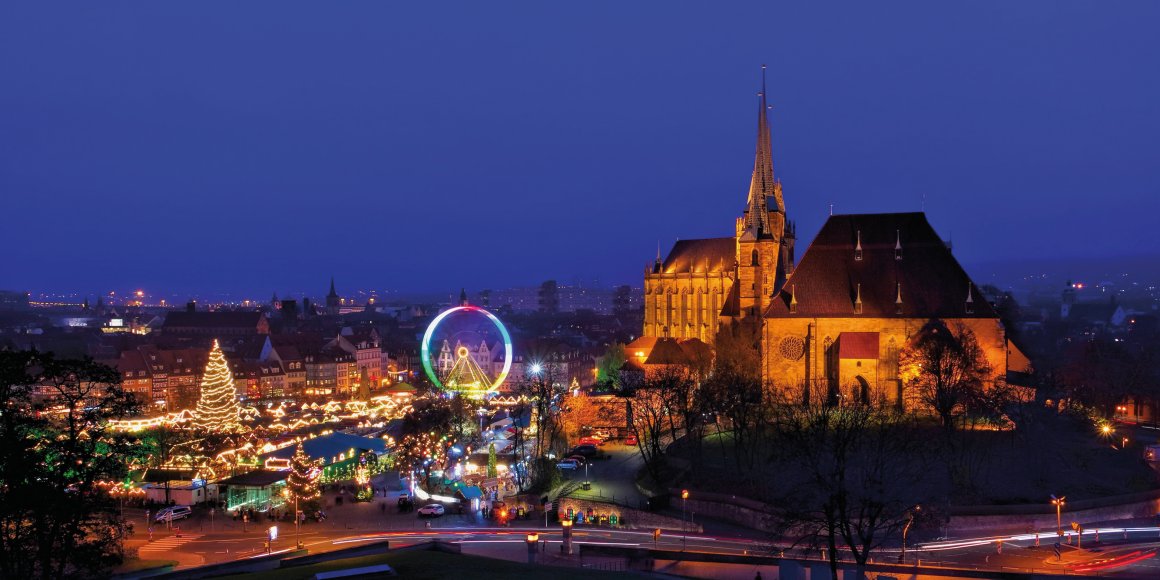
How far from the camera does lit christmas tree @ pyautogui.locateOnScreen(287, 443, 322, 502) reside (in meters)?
45.2

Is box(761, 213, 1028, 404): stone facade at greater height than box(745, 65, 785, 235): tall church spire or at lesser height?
lesser

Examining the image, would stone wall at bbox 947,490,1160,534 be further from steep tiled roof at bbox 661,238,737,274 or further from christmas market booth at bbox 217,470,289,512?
steep tiled roof at bbox 661,238,737,274

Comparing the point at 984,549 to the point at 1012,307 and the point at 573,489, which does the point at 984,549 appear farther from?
the point at 1012,307

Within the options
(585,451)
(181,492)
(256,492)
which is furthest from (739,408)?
(181,492)

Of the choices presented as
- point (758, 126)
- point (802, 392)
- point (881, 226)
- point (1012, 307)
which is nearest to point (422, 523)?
point (802, 392)

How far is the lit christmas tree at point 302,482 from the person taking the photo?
45.2 meters

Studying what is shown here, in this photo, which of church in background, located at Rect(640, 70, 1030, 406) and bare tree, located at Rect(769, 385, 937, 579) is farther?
church in background, located at Rect(640, 70, 1030, 406)

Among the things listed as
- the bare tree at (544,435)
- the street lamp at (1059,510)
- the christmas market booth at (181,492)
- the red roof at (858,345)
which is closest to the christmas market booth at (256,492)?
the christmas market booth at (181,492)

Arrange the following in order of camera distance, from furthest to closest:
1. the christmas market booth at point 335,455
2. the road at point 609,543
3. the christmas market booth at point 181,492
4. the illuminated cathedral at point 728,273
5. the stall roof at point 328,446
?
the illuminated cathedral at point 728,273, the stall roof at point 328,446, the christmas market booth at point 335,455, the christmas market booth at point 181,492, the road at point 609,543

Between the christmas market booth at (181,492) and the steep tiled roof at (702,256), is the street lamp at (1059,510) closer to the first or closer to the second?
the christmas market booth at (181,492)

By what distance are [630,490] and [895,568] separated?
20166 mm

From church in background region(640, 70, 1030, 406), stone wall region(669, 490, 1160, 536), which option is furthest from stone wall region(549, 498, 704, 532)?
church in background region(640, 70, 1030, 406)

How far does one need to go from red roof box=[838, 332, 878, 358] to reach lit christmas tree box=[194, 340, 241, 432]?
1612 inches

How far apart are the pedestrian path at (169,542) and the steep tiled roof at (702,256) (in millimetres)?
54423
